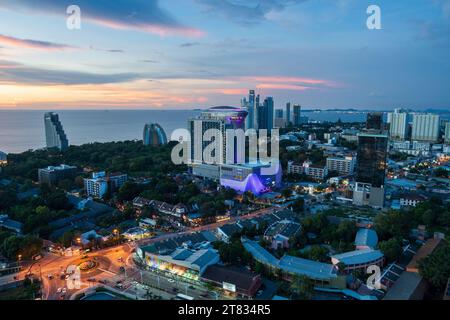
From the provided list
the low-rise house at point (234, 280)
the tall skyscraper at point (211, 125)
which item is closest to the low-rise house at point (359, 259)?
the low-rise house at point (234, 280)

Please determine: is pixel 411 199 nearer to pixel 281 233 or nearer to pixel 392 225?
pixel 392 225

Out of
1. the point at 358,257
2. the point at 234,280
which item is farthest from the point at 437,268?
the point at 234,280

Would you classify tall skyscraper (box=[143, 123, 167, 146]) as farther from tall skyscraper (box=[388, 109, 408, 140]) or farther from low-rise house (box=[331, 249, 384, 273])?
tall skyscraper (box=[388, 109, 408, 140])

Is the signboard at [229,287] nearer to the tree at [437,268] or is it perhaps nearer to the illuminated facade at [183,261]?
the illuminated facade at [183,261]

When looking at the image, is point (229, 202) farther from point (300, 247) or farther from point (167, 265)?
point (167, 265)

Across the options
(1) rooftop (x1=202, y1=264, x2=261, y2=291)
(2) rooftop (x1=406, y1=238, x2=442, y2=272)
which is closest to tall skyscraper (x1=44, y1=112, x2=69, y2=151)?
(1) rooftop (x1=202, y1=264, x2=261, y2=291)
